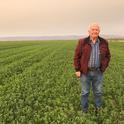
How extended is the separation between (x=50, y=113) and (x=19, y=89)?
416 centimetres

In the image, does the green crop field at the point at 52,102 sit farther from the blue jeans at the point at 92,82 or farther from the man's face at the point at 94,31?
the man's face at the point at 94,31

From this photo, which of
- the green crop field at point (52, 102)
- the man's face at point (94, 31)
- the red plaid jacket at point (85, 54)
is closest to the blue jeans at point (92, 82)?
the red plaid jacket at point (85, 54)

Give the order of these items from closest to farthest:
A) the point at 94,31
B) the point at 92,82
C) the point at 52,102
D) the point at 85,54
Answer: the point at 94,31 < the point at 85,54 < the point at 92,82 < the point at 52,102

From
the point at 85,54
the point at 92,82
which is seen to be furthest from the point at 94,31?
the point at 92,82

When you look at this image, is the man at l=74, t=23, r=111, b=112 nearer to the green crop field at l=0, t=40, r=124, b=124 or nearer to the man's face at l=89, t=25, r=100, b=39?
the man's face at l=89, t=25, r=100, b=39

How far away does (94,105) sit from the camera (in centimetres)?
1145

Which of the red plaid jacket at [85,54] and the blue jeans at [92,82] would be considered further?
the blue jeans at [92,82]

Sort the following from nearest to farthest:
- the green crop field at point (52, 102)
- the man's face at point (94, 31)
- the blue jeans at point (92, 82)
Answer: the man's face at point (94, 31), the green crop field at point (52, 102), the blue jeans at point (92, 82)

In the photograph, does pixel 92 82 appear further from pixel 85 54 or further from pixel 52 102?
pixel 52 102

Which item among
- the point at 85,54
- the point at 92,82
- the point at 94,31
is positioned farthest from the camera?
the point at 92,82

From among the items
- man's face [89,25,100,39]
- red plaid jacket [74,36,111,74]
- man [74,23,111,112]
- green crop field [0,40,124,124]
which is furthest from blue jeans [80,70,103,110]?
man's face [89,25,100,39]

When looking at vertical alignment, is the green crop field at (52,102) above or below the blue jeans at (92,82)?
below

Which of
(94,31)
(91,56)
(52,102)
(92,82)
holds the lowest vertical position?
(52,102)

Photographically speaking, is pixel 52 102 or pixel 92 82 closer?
pixel 92 82
